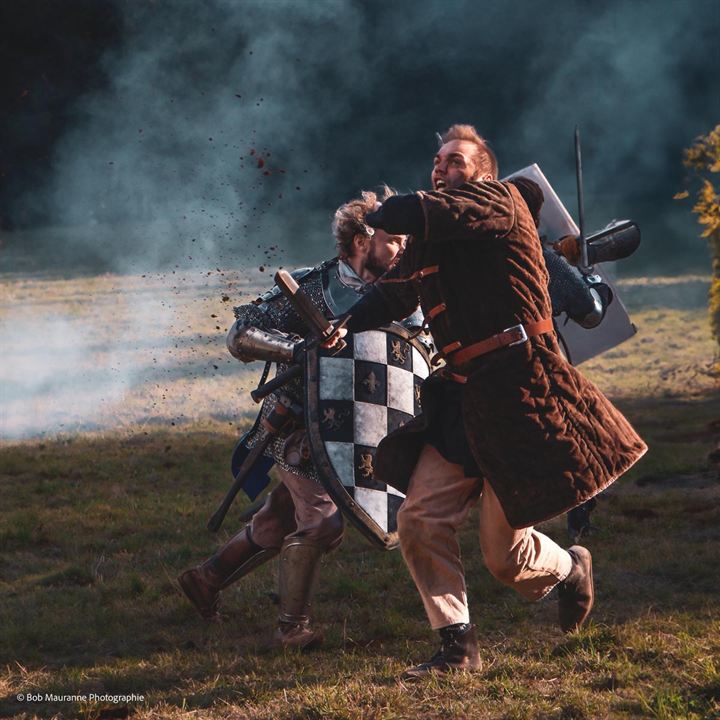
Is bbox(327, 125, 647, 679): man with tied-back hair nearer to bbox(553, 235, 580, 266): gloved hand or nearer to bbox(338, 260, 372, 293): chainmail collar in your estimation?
bbox(338, 260, 372, 293): chainmail collar

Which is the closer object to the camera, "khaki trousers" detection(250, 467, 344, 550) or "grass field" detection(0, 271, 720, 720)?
"grass field" detection(0, 271, 720, 720)

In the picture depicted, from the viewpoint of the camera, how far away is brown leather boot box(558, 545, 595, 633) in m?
4.14

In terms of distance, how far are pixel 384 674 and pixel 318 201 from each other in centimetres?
1661

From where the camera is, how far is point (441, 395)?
3.85m

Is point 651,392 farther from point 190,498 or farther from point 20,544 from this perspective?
point 20,544

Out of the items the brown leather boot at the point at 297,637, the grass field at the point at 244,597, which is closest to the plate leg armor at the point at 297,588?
the brown leather boot at the point at 297,637

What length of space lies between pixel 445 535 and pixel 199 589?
1.36m

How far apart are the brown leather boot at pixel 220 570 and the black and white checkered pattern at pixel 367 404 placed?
2.05ft

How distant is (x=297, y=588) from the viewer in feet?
14.5

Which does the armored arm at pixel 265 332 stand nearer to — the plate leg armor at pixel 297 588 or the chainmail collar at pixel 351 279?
the chainmail collar at pixel 351 279

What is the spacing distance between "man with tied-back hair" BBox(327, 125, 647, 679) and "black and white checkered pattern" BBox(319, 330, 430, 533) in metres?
0.38

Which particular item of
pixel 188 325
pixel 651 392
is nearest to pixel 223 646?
pixel 651 392

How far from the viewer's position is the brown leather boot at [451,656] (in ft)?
12.5

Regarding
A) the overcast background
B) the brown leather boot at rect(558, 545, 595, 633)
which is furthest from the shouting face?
the overcast background
